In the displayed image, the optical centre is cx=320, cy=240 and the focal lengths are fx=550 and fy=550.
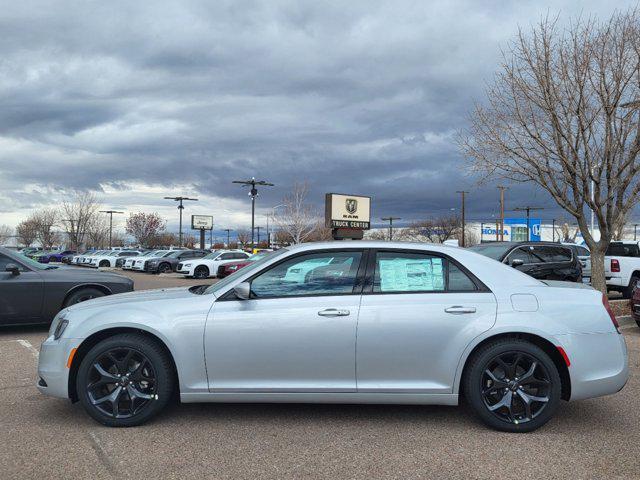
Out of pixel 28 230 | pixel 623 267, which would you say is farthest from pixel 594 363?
pixel 28 230

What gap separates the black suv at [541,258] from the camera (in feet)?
43.0

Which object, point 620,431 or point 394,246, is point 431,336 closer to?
point 394,246

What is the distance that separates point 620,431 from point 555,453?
840 mm

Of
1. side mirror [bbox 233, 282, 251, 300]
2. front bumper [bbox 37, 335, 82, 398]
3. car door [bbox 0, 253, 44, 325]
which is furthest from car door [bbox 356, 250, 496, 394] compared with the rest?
car door [bbox 0, 253, 44, 325]

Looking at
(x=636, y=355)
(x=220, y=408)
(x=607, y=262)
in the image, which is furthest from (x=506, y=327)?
(x=607, y=262)

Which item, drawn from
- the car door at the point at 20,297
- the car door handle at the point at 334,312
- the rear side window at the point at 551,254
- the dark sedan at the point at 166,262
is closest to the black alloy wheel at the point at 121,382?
the car door handle at the point at 334,312

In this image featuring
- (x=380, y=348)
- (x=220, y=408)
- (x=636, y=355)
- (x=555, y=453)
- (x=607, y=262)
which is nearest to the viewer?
(x=555, y=453)

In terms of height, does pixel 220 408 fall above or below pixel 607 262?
below

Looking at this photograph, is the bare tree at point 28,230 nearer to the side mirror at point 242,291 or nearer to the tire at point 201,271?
the tire at point 201,271

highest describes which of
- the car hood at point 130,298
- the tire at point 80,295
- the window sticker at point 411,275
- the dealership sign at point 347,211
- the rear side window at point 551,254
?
the dealership sign at point 347,211

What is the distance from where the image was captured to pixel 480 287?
14.3 ft

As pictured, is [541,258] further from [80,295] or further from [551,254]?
[80,295]

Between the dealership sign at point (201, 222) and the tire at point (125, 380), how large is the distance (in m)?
74.5

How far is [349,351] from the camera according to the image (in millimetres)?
4160
